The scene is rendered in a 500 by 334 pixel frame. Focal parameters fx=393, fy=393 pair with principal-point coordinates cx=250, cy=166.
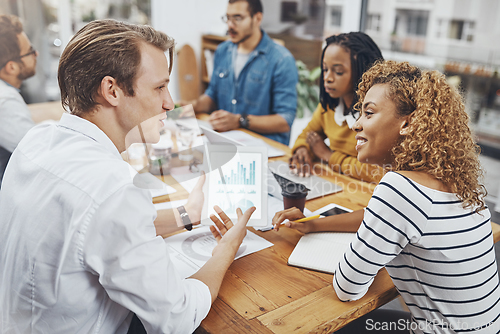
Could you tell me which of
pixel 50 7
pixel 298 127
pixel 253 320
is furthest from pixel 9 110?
pixel 298 127

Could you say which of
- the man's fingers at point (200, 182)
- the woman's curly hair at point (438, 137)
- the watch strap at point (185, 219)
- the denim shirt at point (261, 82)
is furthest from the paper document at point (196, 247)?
the denim shirt at point (261, 82)

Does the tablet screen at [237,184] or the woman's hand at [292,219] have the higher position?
the tablet screen at [237,184]

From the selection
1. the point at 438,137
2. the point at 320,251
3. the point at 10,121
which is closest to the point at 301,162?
the point at 320,251

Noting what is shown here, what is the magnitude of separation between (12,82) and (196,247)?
4.86 ft

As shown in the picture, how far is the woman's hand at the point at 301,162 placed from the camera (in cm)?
176

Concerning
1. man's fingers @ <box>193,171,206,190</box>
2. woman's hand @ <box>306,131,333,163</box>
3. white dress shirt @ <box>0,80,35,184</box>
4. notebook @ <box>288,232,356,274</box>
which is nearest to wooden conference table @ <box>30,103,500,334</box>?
notebook @ <box>288,232,356,274</box>

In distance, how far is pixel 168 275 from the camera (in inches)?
31.7

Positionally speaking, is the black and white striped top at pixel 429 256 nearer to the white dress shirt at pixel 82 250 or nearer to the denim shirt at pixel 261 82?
the white dress shirt at pixel 82 250

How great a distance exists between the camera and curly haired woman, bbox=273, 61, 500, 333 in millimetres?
921

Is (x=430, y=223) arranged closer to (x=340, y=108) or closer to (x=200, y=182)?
(x=200, y=182)

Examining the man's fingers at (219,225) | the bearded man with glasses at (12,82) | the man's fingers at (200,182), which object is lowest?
the man's fingers at (219,225)

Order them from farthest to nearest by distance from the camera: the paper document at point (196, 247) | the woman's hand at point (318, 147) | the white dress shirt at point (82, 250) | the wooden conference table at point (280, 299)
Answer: the woman's hand at point (318, 147), the paper document at point (196, 247), the wooden conference table at point (280, 299), the white dress shirt at point (82, 250)

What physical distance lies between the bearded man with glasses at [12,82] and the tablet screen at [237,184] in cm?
101

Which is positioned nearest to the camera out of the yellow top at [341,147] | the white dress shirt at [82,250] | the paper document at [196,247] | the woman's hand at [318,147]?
the white dress shirt at [82,250]
